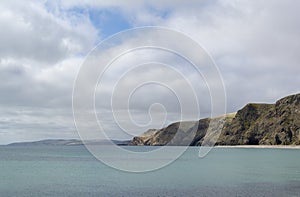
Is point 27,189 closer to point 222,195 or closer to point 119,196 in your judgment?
point 119,196

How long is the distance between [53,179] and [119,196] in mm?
27493

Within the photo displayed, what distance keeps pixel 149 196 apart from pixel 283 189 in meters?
21.9

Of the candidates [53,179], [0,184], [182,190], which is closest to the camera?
[182,190]

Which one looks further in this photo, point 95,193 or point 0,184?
point 0,184

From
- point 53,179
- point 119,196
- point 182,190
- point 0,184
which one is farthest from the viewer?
point 53,179

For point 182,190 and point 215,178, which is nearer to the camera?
point 182,190

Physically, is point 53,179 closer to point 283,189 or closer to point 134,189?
point 134,189

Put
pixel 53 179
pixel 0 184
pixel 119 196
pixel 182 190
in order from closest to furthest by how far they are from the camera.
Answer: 1. pixel 119 196
2. pixel 182 190
3. pixel 0 184
4. pixel 53 179

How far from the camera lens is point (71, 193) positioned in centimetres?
6050

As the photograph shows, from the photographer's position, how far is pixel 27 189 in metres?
64.8

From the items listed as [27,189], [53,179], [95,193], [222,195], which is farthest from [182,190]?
[53,179]

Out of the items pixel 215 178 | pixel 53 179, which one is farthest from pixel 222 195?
pixel 53 179

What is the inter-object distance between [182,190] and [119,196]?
10.8m

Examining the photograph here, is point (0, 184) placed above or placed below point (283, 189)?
above
